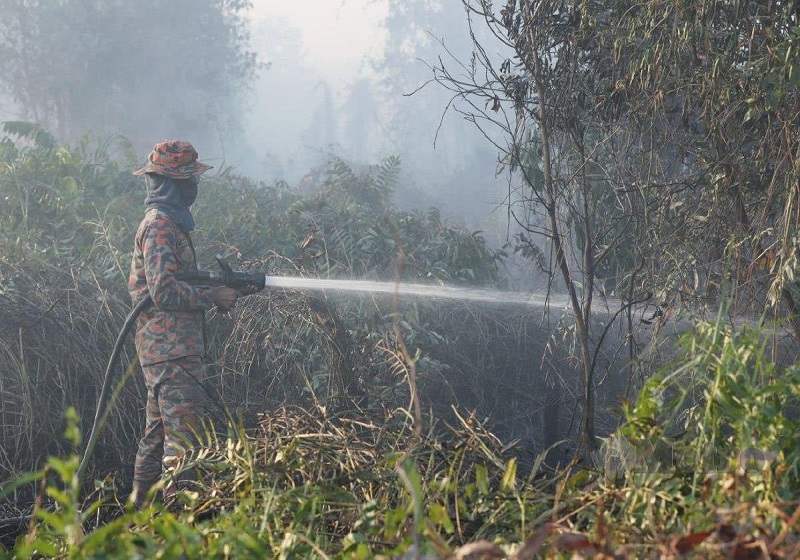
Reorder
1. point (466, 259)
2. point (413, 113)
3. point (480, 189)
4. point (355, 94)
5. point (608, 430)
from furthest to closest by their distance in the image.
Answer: point (355, 94) < point (413, 113) < point (480, 189) < point (466, 259) < point (608, 430)

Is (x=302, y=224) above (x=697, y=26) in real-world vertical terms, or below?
below

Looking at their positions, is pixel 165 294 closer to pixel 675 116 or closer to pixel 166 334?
pixel 166 334

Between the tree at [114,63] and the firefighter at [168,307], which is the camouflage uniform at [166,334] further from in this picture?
the tree at [114,63]

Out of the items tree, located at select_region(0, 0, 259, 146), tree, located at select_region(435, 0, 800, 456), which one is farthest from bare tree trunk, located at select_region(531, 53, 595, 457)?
tree, located at select_region(0, 0, 259, 146)

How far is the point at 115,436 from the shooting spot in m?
5.59

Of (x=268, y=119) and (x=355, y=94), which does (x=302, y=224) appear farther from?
(x=268, y=119)

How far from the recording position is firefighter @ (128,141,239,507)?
466 centimetres

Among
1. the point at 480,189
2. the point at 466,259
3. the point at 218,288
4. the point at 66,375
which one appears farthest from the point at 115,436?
the point at 480,189

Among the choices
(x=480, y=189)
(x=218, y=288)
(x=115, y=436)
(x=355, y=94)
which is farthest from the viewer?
(x=355, y=94)

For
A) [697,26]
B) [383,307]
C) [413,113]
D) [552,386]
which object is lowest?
[552,386]

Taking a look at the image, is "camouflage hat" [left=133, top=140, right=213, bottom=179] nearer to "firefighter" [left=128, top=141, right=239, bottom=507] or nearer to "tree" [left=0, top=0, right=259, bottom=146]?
"firefighter" [left=128, top=141, right=239, bottom=507]

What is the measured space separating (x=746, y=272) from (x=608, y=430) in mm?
2381

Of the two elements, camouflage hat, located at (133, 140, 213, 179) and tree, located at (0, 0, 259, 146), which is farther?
tree, located at (0, 0, 259, 146)

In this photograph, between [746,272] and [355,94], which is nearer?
[746,272]
